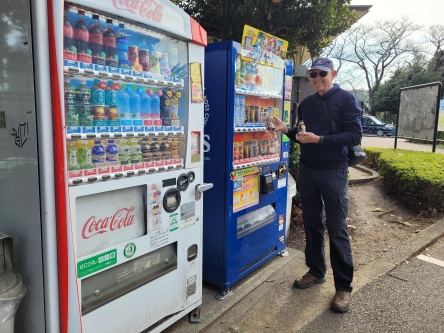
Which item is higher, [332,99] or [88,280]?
[332,99]

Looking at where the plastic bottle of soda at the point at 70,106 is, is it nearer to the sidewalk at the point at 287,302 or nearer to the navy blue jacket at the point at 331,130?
the sidewalk at the point at 287,302

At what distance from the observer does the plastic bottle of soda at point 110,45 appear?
1852mm

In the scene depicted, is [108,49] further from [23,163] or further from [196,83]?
[23,163]

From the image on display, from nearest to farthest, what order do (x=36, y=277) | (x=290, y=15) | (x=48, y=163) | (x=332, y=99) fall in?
1. (x=48, y=163)
2. (x=36, y=277)
3. (x=332, y=99)
4. (x=290, y=15)

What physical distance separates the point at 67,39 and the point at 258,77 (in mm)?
1804

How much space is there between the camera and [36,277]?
168 centimetres

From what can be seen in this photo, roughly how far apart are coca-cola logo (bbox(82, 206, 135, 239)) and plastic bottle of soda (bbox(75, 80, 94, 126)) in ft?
1.74

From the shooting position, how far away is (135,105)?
80.3 inches

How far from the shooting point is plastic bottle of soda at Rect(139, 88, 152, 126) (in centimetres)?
208

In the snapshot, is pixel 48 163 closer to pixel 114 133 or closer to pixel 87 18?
pixel 114 133

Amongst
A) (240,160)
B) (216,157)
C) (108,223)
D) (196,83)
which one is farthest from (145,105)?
(240,160)

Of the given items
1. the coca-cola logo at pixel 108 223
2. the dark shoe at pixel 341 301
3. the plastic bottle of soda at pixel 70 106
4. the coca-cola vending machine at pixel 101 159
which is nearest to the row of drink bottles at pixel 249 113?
Answer: the coca-cola vending machine at pixel 101 159

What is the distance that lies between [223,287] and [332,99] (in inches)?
73.3

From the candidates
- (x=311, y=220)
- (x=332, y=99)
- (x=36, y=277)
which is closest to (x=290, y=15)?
(x=332, y=99)
